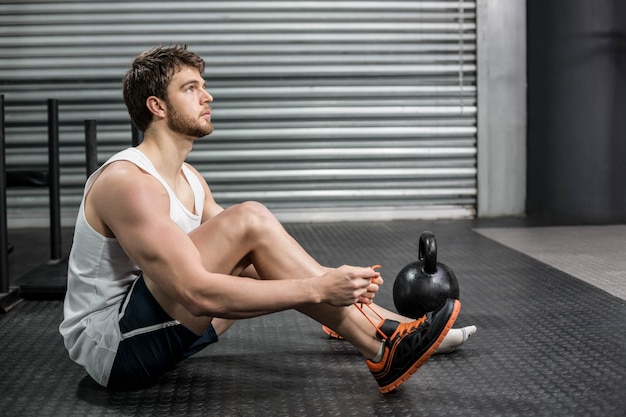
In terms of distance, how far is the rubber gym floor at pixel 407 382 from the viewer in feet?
8.45

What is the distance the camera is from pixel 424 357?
2510 mm

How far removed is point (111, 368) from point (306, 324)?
1.18 meters

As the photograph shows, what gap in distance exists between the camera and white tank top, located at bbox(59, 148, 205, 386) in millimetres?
2596

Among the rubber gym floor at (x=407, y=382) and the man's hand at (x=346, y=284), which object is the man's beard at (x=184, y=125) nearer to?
the man's hand at (x=346, y=284)

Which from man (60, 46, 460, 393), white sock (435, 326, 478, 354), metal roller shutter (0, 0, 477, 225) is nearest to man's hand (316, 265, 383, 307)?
man (60, 46, 460, 393)

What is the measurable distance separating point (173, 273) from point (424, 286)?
1.26m

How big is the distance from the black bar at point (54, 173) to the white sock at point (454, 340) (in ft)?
9.04

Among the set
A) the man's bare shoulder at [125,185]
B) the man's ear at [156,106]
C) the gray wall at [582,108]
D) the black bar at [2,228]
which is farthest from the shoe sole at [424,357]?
the gray wall at [582,108]

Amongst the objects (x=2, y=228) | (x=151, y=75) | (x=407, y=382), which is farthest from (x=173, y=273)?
(x=2, y=228)

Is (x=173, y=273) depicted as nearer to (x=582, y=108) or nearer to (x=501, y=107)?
(x=582, y=108)

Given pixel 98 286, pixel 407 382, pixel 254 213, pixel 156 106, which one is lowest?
pixel 407 382

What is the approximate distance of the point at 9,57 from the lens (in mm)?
6855

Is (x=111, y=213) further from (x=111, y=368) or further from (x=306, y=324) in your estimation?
(x=306, y=324)

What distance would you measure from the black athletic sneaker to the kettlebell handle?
1.96 ft
